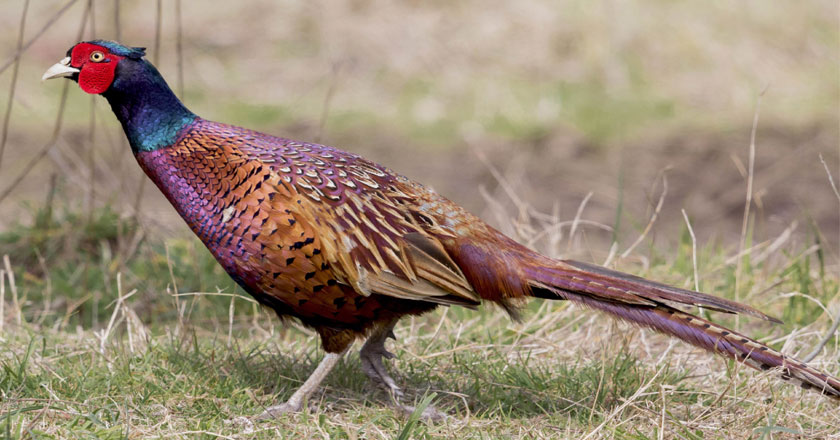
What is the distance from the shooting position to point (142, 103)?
337cm

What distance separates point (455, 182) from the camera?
301 inches

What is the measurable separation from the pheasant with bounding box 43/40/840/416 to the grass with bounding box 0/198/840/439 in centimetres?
26

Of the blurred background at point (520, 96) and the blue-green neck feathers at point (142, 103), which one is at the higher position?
the blue-green neck feathers at point (142, 103)

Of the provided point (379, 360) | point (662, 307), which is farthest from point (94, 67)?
point (662, 307)

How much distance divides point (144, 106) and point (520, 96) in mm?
6013

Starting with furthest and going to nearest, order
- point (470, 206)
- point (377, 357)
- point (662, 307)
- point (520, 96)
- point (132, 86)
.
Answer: point (520, 96), point (470, 206), point (377, 357), point (132, 86), point (662, 307)

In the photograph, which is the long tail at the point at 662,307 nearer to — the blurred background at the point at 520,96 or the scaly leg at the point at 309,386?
the scaly leg at the point at 309,386

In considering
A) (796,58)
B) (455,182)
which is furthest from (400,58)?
(796,58)

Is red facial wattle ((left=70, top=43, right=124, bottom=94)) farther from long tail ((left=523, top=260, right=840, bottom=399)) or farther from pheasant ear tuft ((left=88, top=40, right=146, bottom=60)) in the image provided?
long tail ((left=523, top=260, right=840, bottom=399))

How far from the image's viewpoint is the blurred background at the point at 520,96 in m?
7.30

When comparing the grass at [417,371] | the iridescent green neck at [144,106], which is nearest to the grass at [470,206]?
the grass at [417,371]

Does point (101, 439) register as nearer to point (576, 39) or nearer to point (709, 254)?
point (709, 254)

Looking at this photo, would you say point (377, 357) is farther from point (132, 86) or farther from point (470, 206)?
point (470, 206)

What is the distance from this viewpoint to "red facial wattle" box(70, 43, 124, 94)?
133 inches
